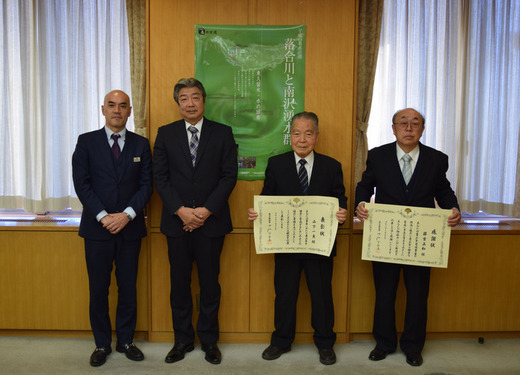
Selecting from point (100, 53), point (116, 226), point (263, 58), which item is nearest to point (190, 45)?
point (263, 58)

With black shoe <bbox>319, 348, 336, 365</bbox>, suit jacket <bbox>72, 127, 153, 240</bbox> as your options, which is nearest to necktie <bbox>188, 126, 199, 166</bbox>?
suit jacket <bbox>72, 127, 153, 240</bbox>

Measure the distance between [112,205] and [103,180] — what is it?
170 millimetres

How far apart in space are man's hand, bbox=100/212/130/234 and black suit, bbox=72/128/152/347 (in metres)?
0.06

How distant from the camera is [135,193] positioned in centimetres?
281

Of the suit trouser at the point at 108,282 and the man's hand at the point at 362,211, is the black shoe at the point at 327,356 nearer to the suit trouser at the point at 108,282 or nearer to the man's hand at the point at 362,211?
the man's hand at the point at 362,211

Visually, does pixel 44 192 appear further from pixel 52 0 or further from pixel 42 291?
pixel 52 0

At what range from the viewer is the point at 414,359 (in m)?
2.85

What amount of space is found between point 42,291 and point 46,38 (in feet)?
6.65

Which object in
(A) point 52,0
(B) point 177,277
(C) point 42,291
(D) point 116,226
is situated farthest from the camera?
(A) point 52,0

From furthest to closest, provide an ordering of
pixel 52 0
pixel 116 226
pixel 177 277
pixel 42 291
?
pixel 52 0 → pixel 42 291 → pixel 177 277 → pixel 116 226

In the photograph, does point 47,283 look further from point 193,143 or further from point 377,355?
point 377,355

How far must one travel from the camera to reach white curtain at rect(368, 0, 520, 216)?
140 inches

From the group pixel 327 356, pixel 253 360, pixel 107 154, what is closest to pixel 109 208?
pixel 107 154

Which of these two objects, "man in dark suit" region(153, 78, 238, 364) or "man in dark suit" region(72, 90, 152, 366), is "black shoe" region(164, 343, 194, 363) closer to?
"man in dark suit" region(153, 78, 238, 364)
